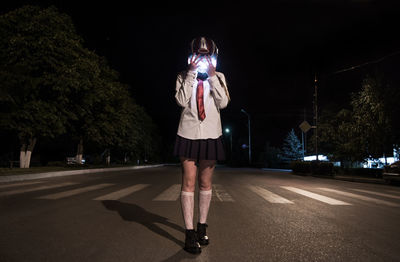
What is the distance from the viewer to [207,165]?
11.9ft

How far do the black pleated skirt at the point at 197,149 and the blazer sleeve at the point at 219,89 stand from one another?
1.48ft

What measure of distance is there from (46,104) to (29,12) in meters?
7.16

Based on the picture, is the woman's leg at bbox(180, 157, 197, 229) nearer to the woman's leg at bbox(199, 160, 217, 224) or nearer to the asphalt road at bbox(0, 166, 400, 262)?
the woman's leg at bbox(199, 160, 217, 224)

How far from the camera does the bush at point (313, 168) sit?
20688mm

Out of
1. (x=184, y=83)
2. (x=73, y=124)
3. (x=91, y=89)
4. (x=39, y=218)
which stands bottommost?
(x=39, y=218)

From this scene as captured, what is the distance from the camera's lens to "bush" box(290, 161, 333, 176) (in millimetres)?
20688

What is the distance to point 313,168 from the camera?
2239cm

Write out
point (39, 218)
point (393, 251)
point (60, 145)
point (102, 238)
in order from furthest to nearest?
point (60, 145) < point (39, 218) < point (102, 238) < point (393, 251)

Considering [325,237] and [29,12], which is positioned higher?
[29,12]

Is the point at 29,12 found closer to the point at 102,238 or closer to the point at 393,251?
the point at 102,238

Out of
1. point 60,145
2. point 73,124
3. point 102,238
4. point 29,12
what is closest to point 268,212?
point 102,238

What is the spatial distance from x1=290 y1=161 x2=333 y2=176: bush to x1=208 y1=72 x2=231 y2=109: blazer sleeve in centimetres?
1872

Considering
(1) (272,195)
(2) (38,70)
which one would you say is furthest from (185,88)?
(2) (38,70)

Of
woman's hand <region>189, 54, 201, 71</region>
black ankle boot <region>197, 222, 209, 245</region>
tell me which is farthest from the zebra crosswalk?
woman's hand <region>189, 54, 201, 71</region>
